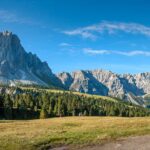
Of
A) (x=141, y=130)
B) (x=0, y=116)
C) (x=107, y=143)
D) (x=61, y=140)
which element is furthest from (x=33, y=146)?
(x=0, y=116)

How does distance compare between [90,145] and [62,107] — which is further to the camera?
[62,107]

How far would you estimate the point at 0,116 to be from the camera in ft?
511

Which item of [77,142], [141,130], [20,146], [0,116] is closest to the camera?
[20,146]

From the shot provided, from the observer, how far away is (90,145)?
32938 millimetres

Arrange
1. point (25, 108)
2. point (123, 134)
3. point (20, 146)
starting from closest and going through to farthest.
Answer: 1. point (20, 146)
2. point (123, 134)
3. point (25, 108)

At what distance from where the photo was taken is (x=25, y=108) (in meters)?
186

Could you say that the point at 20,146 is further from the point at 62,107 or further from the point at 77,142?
the point at 62,107

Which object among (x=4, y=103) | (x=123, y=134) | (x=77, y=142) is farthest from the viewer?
(x=4, y=103)

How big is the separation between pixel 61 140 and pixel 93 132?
5.65 meters

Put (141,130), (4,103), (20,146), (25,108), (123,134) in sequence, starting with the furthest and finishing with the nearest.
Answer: (25,108) → (4,103) → (141,130) → (123,134) → (20,146)

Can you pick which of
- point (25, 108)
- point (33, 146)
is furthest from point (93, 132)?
point (25, 108)

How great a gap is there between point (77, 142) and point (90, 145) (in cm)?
146

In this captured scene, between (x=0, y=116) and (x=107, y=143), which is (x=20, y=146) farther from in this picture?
(x=0, y=116)

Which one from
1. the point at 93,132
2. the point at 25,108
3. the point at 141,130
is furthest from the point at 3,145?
the point at 25,108
